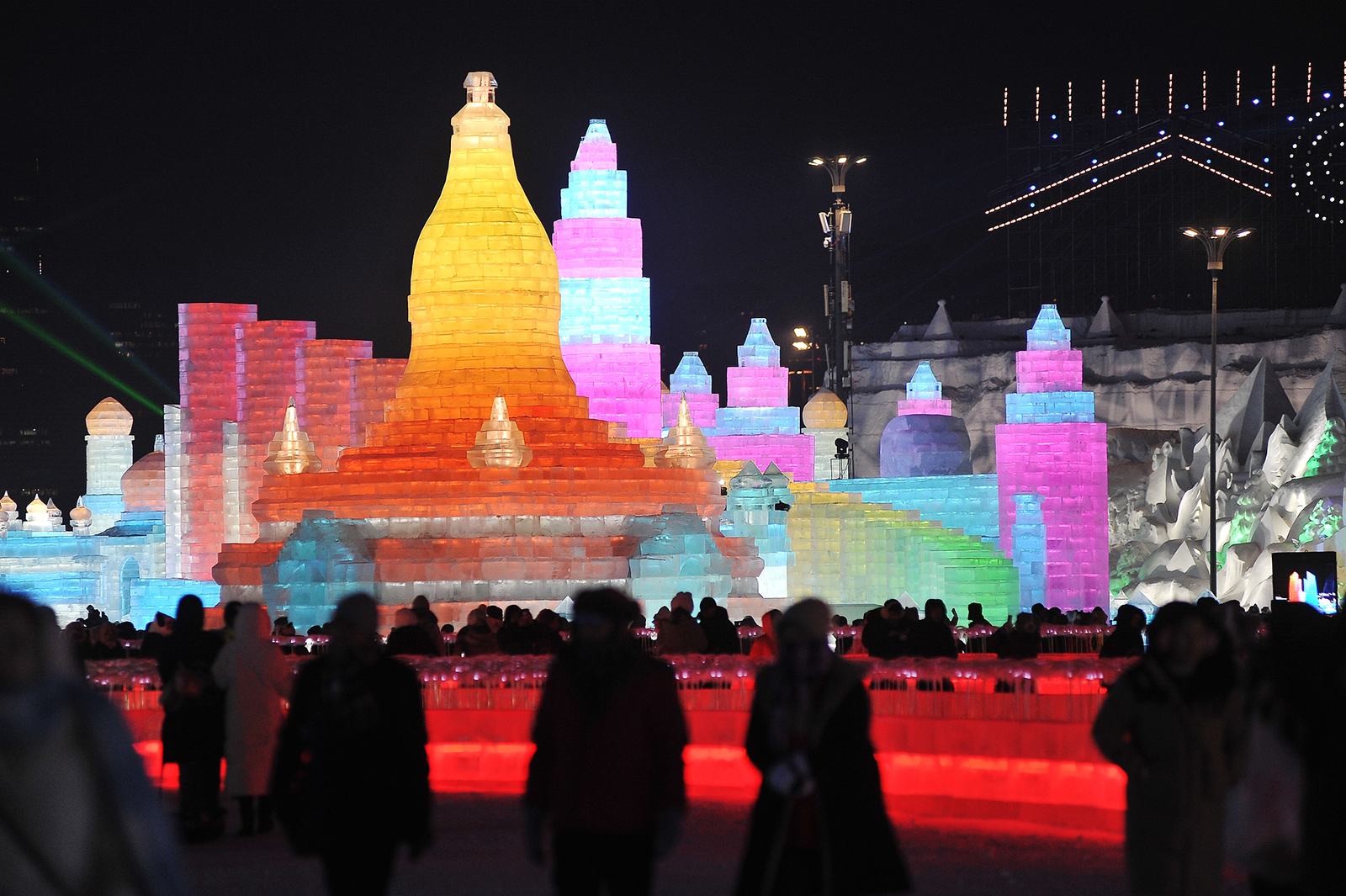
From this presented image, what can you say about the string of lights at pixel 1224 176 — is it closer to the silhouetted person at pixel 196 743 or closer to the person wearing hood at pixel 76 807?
the silhouetted person at pixel 196 743

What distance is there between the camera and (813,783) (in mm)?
6277

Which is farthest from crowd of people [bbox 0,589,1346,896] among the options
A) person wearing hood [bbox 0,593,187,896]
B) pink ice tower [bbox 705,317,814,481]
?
pink ice tower [bbox 705,317,814,481]

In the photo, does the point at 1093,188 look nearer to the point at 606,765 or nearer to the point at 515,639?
the point at 515,639

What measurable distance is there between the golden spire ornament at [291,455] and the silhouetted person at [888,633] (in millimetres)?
17089

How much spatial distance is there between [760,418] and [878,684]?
35.0 m

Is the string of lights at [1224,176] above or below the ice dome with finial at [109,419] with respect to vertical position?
above

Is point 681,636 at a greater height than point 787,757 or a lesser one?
lesser

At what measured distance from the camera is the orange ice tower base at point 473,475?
1109 inches

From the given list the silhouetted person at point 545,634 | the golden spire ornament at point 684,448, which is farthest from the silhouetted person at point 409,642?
the golden spire ornament at point 684,448

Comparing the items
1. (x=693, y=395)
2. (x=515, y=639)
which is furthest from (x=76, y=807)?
(x=693, y=395)

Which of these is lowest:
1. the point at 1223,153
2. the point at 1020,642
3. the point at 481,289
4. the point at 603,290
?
the point at 1020,642

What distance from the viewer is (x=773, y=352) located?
5022 cm

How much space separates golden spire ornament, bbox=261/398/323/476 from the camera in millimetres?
31109

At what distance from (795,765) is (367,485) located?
23.8 metres
